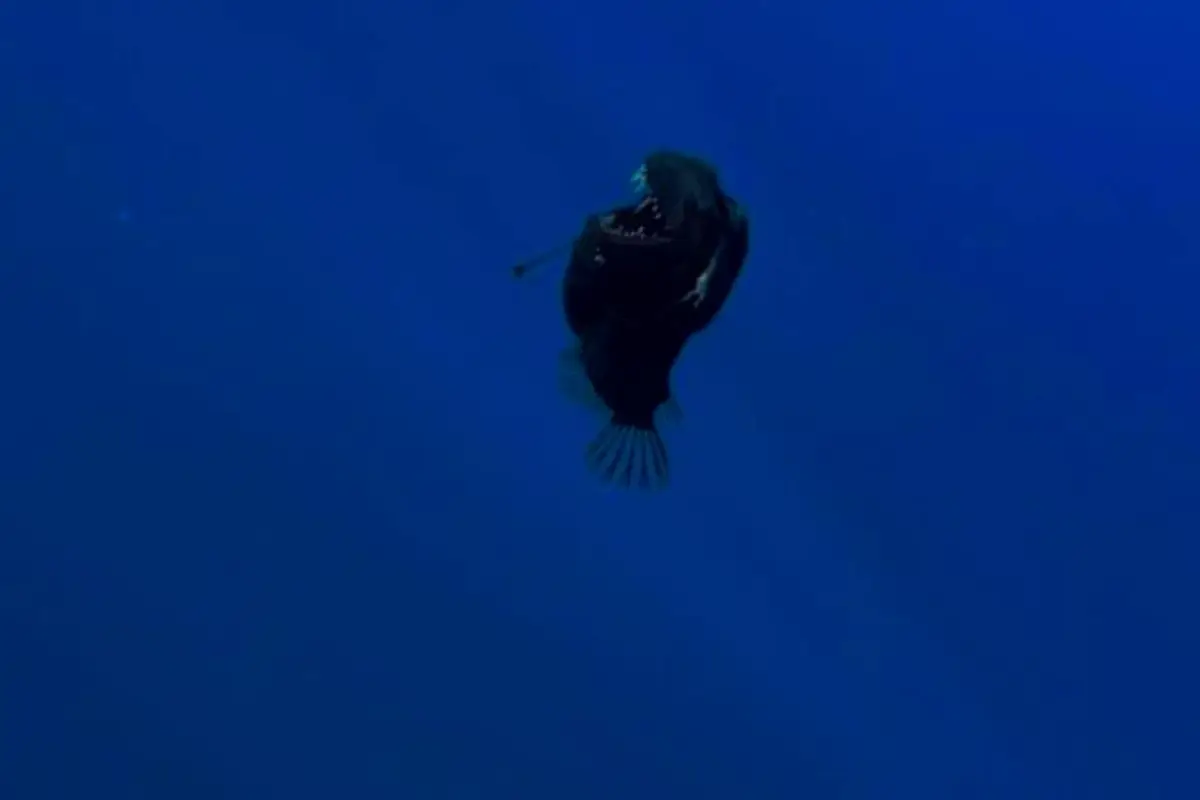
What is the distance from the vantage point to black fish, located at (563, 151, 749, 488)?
208 centimetres

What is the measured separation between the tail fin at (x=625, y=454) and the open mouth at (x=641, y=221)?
0.74 metres

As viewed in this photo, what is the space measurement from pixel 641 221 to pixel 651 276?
11cm

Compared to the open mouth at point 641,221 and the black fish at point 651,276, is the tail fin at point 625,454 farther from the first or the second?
the open mouth at point 641,221

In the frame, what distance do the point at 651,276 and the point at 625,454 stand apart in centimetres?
75

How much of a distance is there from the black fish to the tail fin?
0.28 feet

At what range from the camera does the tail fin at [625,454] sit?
9.25ft

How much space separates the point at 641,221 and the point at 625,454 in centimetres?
83

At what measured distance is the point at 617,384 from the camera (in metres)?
2.64

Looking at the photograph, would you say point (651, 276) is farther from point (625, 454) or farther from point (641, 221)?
point (625, 454)

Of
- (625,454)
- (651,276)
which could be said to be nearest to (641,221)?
(651,276)

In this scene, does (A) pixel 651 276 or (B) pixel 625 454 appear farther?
(B) pixel 625 454

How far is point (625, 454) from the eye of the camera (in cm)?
284

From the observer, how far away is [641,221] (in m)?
2.15

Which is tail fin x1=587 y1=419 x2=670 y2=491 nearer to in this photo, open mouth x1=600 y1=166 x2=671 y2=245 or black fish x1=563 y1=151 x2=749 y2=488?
black fish x1=563 y1=151 x2=749 y2=488
